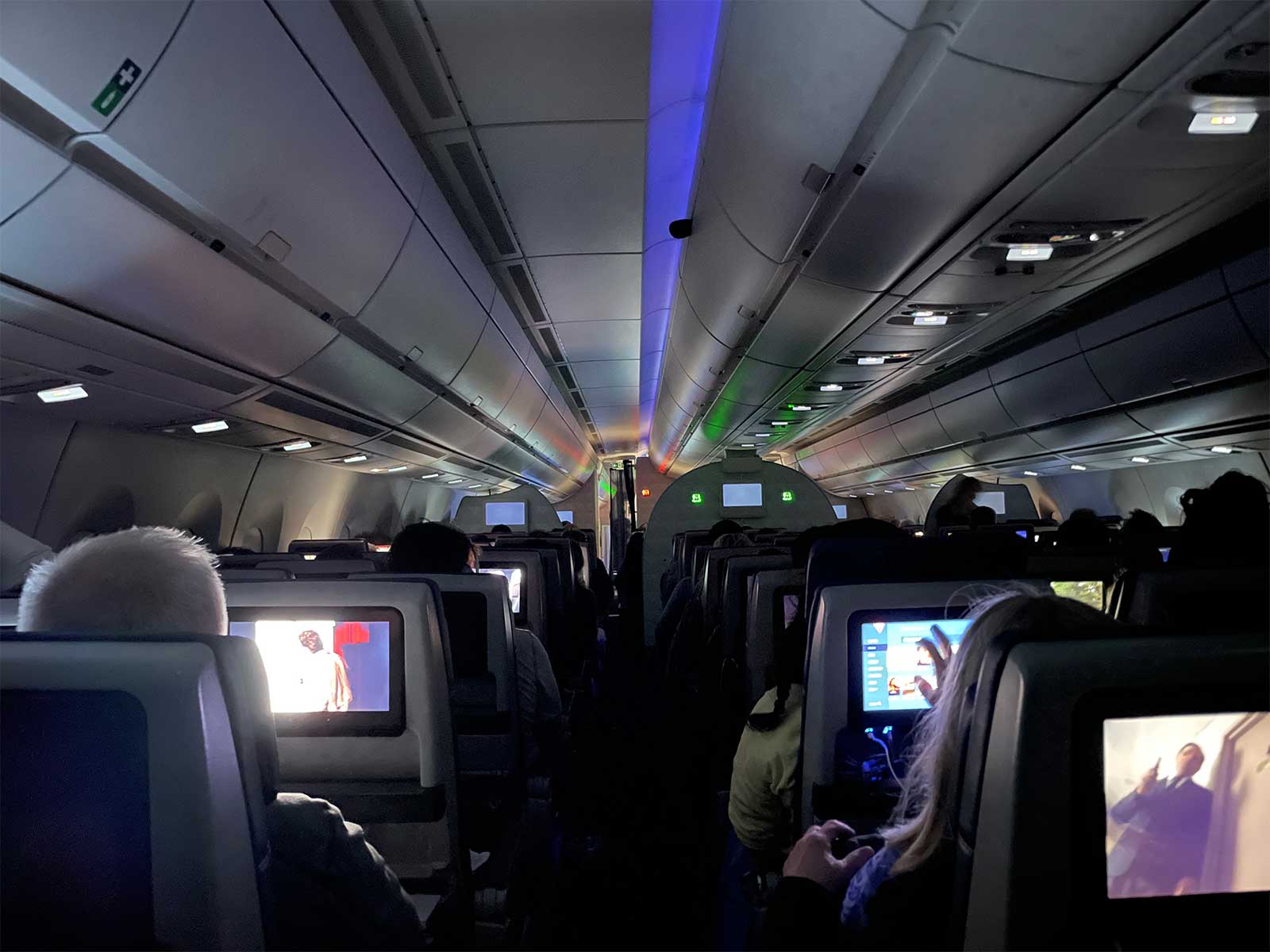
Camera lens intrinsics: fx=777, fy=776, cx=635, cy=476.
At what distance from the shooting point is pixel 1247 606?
2096 mm

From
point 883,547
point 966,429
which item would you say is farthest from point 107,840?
point 966,429

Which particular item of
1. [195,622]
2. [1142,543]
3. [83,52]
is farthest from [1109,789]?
[1142,543]

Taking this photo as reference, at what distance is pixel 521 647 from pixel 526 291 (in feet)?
16.0

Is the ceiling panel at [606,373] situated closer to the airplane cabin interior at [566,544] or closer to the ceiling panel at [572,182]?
the airplane cabin interior at [566,544]

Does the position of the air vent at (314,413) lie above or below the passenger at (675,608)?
above

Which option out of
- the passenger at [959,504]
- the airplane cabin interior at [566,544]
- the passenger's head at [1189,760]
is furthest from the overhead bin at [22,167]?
the passenger at [959,504]

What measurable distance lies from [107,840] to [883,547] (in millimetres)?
2477

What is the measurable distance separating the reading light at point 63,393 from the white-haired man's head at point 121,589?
450 cm

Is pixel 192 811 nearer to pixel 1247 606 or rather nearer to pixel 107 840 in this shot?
pixel 107 840

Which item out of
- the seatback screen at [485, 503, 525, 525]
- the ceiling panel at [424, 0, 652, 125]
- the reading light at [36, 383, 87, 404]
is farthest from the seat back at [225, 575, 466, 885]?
the seatback screen at [485, 503, 525, 525]

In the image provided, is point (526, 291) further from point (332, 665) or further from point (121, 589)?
point (121, 589)

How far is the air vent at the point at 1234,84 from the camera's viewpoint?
2330 millimetres

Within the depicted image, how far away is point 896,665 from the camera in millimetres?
2605

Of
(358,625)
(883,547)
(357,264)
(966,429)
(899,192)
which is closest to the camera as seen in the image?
(358,625)
